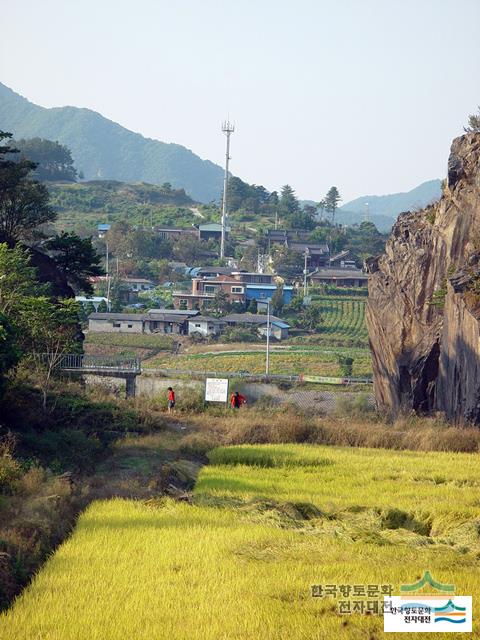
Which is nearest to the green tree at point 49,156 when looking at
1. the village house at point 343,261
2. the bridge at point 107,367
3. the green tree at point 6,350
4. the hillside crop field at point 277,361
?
the village house at point 343,261

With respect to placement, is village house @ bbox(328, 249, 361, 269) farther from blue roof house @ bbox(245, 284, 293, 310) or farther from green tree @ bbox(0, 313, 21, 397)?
green tree @ bbox(0, 313, 21, 397)

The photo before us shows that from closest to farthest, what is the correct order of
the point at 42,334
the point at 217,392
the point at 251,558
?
the point at 251,558, the point at 42,334, the point at 217,392

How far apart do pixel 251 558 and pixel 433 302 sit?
831 inches

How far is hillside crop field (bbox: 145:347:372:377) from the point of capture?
53.2 metres

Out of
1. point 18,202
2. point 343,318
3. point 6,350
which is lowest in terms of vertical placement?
point 343,318

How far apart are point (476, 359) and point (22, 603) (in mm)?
16942

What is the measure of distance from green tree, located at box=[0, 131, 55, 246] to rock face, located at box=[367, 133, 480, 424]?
13.1 metres

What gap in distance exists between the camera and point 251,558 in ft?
35.3

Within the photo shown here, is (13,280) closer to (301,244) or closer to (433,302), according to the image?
(433,302)

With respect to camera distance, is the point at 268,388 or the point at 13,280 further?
the point at 268,388

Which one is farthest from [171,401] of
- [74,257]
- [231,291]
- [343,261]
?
[343,261]

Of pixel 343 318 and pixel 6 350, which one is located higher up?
pixel 6 350

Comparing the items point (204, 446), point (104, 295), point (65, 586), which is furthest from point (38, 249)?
point (104, 295)

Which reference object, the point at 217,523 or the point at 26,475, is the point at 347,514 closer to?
the point at 217,523
